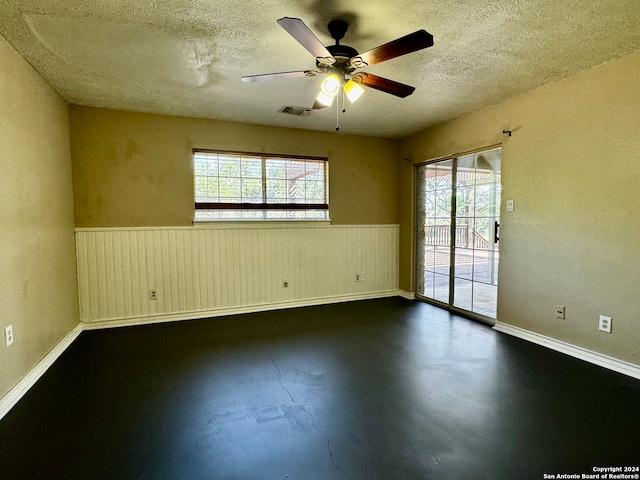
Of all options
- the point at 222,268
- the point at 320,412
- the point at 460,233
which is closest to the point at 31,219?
the point at 222,268

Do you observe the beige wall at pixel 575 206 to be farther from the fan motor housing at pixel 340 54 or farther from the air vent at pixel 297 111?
the fan motor housing at pixel 340 54

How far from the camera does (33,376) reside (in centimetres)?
241

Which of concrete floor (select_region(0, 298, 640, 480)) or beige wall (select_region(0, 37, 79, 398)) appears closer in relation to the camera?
concrete floor (select_region(0, 298, 640, 480))

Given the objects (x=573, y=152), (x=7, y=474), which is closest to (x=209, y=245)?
(x=7, y=474)

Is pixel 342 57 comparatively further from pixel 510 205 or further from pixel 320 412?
pixel 510 205

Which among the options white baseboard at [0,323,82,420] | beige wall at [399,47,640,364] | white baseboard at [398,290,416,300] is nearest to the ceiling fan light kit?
beige wall at [399,47,640,364]

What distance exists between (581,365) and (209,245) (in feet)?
12.7

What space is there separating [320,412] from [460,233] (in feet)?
9.64

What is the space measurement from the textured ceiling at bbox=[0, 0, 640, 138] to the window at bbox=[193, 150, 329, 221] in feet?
2.71

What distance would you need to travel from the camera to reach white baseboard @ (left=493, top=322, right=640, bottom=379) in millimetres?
2463

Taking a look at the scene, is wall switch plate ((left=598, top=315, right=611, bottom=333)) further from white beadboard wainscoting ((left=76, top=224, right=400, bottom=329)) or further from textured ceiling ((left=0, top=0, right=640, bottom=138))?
white beadboard wainscoting ((left=76, top=224, right=400, bottom=329))

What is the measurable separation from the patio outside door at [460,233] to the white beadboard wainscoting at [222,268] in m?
0.60

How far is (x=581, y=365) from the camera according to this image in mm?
2615

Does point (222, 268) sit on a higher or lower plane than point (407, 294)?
higher
